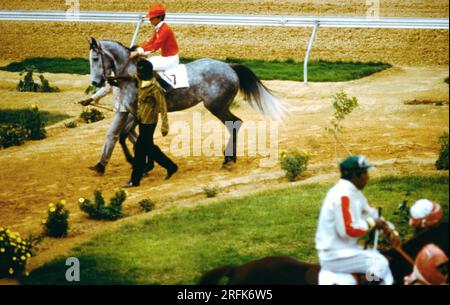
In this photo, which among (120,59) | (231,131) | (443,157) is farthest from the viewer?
(231,131)

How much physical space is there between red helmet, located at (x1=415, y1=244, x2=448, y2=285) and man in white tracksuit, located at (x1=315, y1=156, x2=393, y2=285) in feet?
0.99

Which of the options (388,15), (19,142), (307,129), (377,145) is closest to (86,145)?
(19,142)

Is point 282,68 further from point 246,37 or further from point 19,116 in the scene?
point 19,116

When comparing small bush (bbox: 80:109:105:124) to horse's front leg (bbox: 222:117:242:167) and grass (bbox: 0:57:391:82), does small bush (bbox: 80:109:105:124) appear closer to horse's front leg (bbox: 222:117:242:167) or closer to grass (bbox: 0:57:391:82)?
grass (bbox: 0:57:391:82)

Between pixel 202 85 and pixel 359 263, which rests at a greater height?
pixel 202 85

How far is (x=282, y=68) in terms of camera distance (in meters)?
18.5

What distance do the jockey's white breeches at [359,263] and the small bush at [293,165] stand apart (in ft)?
15.0

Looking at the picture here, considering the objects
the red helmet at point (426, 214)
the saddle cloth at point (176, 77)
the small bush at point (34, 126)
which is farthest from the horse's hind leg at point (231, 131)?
the red helmet at point (426, 214)

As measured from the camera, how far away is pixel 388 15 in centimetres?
1855

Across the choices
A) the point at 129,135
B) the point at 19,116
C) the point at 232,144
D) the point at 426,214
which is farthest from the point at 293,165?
the point at 19,116

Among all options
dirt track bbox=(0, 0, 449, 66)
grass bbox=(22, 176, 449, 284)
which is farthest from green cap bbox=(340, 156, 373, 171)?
dirt track bbox=(0, 0, 449, 66)

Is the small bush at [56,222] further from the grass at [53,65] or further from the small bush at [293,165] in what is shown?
the grass at [53,65]

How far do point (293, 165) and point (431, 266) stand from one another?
500 cm

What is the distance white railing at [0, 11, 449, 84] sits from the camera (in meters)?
17.0
